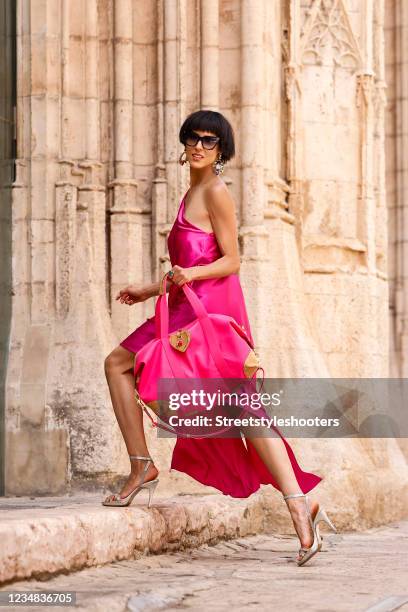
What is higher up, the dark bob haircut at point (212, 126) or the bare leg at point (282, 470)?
the dark bob haircut at point (212, 126)

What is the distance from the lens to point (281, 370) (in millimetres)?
9305

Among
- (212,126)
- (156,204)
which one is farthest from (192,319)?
(156,204)

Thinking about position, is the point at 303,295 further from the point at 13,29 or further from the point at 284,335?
the point at 13,29

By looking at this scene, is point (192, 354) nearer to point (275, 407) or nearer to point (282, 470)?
point (282, 470)

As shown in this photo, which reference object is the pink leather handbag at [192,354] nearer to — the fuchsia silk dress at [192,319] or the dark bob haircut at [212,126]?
the fuchsia silk dress at [192,319]

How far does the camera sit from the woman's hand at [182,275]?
5625 millimetres

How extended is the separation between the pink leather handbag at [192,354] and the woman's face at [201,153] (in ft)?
1.73

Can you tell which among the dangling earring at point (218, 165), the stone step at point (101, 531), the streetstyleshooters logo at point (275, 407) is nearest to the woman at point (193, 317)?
the dangling earring at point (218, 165)

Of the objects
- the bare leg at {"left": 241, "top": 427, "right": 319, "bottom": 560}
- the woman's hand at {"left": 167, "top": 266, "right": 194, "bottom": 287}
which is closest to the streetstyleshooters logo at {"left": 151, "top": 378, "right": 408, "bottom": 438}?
the bare leg at {"left": 241, "top": 427, "right": 319, "bottom": 560}

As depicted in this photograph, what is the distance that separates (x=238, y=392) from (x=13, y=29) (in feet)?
13.8

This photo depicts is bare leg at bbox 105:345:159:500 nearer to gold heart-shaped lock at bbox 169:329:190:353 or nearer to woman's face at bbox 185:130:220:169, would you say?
gold heart-shaped lock at bbox 169:329:190:353

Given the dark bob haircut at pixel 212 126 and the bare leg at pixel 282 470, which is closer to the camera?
the bare leg at pixel 282 470

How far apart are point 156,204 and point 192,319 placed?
351 centimetres

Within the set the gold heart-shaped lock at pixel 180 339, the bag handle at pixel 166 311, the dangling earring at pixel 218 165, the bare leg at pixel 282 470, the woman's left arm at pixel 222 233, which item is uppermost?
the dangling earring at pixel 218 165
